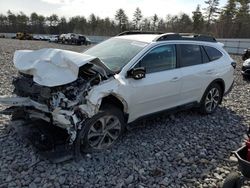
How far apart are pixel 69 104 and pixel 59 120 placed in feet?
0.86

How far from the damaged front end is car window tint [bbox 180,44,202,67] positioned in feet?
5.91

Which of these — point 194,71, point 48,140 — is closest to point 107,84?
point 48,140

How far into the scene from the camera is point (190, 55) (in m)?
5.42

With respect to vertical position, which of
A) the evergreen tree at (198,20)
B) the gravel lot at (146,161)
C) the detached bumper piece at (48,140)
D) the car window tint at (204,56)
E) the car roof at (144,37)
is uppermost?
the evergreen tree at (198,20)

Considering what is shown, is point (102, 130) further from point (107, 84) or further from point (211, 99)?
point (211, 99)

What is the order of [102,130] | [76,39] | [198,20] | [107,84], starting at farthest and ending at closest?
[198,20] < [76,39] < [102,130] < [107,84]

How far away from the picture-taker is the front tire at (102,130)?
3803mm

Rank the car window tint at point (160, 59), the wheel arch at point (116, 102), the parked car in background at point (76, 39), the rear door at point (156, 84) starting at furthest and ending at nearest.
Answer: the parked car in background at point (76, 39)
the car window tint at point (160, 59)
the rear door at point (156, 84)
the wheel arch at point (116, 102)

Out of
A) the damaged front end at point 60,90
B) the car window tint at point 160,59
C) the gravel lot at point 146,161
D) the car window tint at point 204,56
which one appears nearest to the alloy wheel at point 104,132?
the gravel lot at point 146,161

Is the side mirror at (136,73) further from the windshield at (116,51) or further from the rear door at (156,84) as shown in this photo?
the windshield at (116,51)

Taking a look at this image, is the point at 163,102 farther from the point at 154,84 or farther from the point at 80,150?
the point at 80,150

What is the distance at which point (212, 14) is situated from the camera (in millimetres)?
60438

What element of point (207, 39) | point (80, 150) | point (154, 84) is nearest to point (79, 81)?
point (80, 150)

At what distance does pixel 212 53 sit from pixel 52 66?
3.64 m
